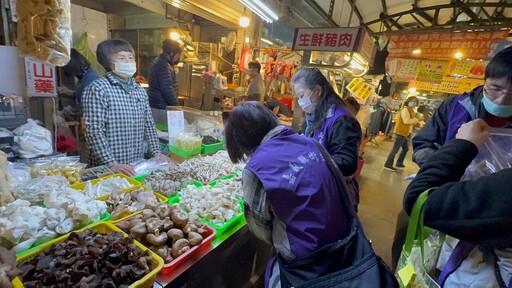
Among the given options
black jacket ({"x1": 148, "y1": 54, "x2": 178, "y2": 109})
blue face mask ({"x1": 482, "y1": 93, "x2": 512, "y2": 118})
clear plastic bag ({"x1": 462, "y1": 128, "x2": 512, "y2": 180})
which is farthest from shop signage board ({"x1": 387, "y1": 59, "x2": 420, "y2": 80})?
clear plastic bag ({"x1": 462, "y1": 128, "x2": 512, "y2": 180})

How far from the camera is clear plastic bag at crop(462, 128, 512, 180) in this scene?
1135mm

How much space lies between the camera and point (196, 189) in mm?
2016

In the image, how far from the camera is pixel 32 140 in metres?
2.17

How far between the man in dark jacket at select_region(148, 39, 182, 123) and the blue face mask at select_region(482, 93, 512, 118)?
365 centimetres

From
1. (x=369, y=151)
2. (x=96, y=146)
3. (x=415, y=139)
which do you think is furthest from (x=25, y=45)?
(x=369, y=151)

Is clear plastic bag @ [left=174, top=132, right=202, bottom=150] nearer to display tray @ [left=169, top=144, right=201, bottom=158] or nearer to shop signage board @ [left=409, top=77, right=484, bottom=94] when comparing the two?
display tray @ [left=169, top=144, right=201, bottom=158]

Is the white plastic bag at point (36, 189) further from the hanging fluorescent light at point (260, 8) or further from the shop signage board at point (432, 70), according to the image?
the shop signage board at point (432, 70)

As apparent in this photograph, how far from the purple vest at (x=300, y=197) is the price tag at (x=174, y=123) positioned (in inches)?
75.5

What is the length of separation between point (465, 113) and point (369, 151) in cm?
930

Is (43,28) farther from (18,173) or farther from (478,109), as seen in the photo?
(478,109)

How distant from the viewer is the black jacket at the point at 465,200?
852 millimetres

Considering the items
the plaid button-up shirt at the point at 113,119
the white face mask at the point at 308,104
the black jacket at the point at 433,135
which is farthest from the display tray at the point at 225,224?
the black jacket at the point at 433,135

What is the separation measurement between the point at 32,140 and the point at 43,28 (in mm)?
1567

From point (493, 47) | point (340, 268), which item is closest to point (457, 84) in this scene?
point (493, 47)
